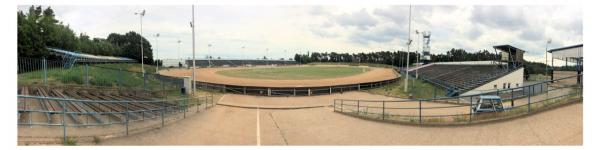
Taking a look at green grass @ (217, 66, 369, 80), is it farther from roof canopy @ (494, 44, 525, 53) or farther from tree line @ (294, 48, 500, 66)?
tree line @ (294, 48, 500, 66)

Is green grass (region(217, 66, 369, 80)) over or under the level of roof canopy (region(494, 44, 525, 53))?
under

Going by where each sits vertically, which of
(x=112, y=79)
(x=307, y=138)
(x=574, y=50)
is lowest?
(x=307, y=138)

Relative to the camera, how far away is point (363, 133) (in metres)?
11.2

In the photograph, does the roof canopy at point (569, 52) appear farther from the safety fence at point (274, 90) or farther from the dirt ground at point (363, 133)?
the dirt ground at point (363, 133)

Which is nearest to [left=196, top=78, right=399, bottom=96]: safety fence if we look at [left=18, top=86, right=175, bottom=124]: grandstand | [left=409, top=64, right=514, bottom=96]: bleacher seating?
[left=18, top=86, right=175, bottom=124]: grandstand

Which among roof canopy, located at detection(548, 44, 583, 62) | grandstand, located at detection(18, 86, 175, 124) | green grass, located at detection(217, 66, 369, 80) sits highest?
roof canopy, located at detection(548, 44, 583, 62)

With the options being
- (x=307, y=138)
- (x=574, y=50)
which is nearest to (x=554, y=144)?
(x=307, y=138)

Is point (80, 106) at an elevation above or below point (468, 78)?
below

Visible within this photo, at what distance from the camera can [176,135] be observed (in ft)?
36.2

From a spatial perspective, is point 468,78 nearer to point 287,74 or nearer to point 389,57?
point 287,74

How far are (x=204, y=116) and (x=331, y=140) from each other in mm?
7432

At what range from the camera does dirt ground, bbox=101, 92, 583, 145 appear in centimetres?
897

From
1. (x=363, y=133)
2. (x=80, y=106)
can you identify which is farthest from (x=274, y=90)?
(x=363, y=133)

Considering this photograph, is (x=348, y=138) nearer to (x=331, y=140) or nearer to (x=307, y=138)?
(x=331, y=140)
